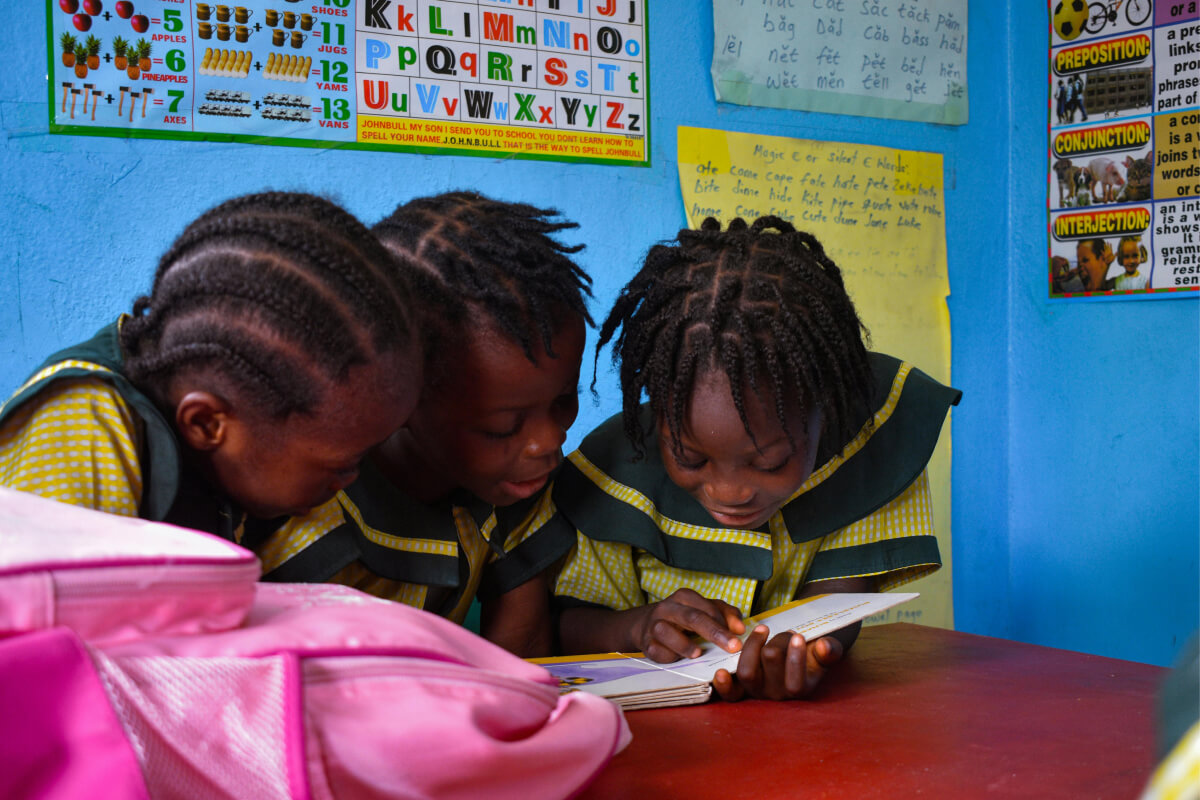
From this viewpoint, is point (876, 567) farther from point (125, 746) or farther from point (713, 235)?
point (125, 746)

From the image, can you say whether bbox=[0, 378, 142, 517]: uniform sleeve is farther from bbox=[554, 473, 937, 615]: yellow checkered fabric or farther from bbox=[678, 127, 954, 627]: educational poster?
bbox=[678, 127, 954, 627]: educational poster

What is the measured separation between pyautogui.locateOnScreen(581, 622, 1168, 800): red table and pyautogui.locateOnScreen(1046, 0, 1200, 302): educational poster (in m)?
1.33

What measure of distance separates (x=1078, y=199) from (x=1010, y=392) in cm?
45

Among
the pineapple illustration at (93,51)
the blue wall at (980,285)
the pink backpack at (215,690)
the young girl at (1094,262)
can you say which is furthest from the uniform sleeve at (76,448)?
the young girl at (1094,262)

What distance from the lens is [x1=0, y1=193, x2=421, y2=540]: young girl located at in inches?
28.6

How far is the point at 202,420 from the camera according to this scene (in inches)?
31.3

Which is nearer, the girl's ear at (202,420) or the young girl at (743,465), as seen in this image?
the girl's ear at (202,420)

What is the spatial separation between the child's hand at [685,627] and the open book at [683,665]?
0.04 ft

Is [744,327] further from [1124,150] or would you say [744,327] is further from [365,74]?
[1124,150]

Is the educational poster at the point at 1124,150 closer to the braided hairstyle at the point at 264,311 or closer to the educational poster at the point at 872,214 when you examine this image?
the educational poster at the point at 872,214

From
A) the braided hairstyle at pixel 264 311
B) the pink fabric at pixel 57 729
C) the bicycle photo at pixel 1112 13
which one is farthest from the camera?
the bicycle photo at pixel 1112 13

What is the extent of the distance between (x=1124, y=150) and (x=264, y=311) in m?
1.98

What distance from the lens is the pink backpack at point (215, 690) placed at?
1.39ft

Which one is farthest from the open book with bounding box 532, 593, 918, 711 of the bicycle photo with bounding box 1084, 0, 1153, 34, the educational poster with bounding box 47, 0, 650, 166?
the bicycle photo with bounding box 1084, 0, 1153, 34
